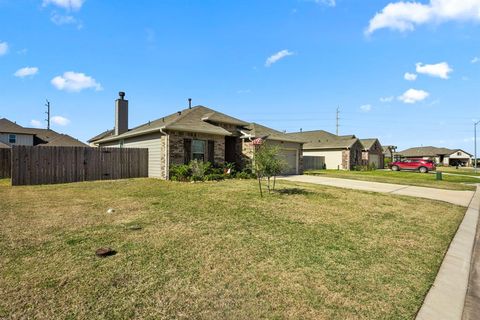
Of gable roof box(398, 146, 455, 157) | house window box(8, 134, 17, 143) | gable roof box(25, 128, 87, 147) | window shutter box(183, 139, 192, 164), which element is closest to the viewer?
window shutter box(183, 139, 192, 164)

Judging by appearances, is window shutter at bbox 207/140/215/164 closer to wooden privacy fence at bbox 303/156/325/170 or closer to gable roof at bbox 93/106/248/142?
gable roof at bbox 93/106/248/142

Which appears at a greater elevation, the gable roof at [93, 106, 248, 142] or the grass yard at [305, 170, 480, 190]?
the gable roof at [93, 106, 248, 142]

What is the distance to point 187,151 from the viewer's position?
15.0m

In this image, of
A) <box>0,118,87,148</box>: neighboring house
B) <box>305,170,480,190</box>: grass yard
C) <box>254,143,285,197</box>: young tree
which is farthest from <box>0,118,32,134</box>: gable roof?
<box>305,170,480,190</box>: grass yard

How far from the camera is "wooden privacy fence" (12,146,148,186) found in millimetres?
12242

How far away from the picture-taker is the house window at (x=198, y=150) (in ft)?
50.2

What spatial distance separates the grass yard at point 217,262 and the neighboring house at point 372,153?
28.6 m

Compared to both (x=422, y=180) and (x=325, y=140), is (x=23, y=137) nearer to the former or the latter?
(x=325, y=140)

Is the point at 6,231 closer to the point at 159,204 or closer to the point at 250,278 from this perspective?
the point at 159,204

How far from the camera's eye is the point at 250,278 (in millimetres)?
3297

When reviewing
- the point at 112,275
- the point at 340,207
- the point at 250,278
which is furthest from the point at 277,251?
the point at 340,207

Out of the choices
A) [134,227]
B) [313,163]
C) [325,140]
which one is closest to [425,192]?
[134,227]

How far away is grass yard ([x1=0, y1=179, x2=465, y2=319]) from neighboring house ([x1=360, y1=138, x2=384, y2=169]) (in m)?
28.6

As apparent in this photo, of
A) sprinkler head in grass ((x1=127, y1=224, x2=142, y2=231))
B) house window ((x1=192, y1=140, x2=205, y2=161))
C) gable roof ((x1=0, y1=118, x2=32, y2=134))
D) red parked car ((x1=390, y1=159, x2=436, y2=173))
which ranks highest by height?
gable roof ((x1=0, y1=118, x2=32, y2=134))
